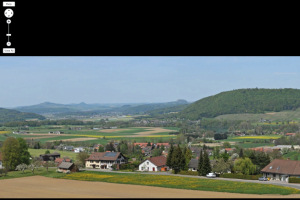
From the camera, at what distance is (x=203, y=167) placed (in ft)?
143

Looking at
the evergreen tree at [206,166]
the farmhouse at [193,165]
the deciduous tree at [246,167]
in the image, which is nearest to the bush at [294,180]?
the deciduous tree at [246,167]

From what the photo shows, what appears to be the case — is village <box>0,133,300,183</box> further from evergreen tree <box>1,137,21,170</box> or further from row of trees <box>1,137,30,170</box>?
row of trees <box>1,137,30,170</box>

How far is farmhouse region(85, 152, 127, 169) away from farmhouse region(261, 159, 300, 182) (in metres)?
20.4

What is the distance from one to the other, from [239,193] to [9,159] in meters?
30.2

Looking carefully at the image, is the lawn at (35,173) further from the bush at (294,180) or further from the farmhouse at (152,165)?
the bush at (294,180)

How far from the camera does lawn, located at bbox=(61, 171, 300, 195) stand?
3281 centimetres

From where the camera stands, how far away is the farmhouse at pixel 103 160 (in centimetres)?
5384

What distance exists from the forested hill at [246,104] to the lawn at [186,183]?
130 m

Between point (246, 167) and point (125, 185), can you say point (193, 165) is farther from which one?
point (125, 185)

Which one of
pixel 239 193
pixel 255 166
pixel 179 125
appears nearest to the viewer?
pixel 239 193

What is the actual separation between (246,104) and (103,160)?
143m

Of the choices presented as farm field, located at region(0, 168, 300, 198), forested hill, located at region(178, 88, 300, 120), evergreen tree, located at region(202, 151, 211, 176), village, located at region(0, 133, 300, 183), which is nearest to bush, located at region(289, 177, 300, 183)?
village, located at region(0, 133, 300, 183)

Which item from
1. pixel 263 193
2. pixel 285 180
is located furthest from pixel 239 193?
pixel 285 180
